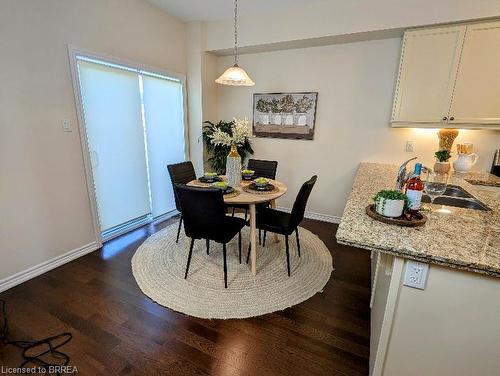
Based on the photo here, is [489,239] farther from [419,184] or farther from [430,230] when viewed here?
[419,184]

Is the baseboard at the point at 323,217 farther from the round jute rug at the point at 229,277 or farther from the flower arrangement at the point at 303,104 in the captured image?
the flower arrangement at the point at 303,104

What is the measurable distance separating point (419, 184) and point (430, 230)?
0.25 metres

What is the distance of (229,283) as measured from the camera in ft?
7.53

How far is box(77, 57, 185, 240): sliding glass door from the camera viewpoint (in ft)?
9.12

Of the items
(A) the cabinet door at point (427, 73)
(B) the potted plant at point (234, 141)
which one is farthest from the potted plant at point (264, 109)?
(A) the cabinet door at point (427, 73)

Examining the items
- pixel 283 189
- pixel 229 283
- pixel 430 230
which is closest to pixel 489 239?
pixel 430 230

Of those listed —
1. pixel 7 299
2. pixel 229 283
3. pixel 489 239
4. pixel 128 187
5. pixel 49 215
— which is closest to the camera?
pixel 489 239

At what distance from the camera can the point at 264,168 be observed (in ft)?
10.8

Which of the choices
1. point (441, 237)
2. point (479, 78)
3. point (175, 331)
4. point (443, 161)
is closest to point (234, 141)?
point (175, 331)

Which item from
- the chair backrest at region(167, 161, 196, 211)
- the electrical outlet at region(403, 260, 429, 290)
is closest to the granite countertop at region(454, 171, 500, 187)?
the electrical outlet at region(403, 260, 429, 290)

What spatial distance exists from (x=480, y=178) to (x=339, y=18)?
7.68 ft

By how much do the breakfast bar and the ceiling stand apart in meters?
3.02

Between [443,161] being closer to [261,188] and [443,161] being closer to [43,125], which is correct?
[261,188]

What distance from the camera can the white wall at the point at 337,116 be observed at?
3064 millimetres
